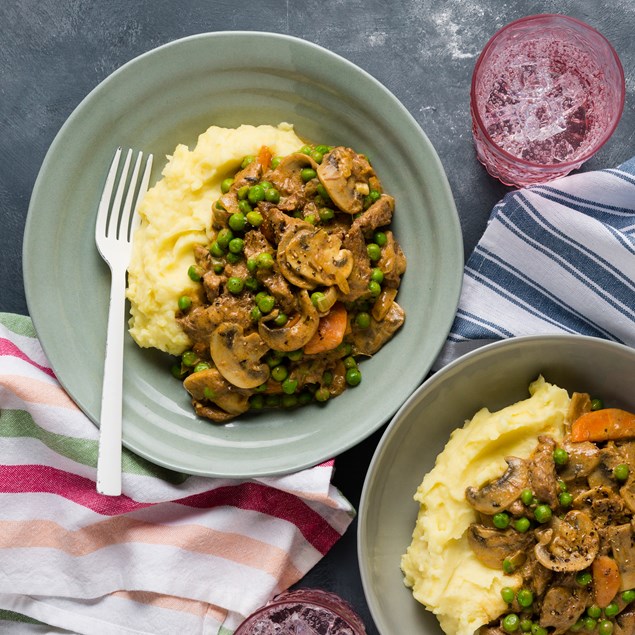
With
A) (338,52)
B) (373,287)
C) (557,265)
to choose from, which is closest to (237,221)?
(373,287)

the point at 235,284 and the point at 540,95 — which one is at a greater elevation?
the point at 540,95

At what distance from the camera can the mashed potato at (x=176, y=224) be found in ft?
14.8

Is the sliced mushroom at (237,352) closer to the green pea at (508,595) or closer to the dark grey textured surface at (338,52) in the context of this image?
the dark grey textured surface at (338,52)

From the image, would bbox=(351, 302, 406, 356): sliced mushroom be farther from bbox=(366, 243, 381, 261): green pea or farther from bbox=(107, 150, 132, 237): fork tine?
bbox=(107, 150, 132, 237): fork tine

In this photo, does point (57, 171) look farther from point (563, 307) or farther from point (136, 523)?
point (563, 307)

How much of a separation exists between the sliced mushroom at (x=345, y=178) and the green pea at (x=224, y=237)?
2.16 feet

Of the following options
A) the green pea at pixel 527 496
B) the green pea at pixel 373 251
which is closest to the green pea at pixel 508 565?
the green pea at pixel 527 496

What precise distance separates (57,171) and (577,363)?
3.51m

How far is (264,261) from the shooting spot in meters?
4.31

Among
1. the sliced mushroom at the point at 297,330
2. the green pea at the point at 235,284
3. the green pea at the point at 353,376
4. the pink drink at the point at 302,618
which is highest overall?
the green pea at the point at 235,284

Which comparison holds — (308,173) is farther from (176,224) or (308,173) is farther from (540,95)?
(540,95)

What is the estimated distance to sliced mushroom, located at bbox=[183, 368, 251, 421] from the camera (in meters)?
4.55

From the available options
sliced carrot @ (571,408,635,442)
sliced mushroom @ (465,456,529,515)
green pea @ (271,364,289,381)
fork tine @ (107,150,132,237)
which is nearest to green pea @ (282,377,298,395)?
green pea @ (271,364,289,381)

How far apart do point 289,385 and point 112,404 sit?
3.69ft
